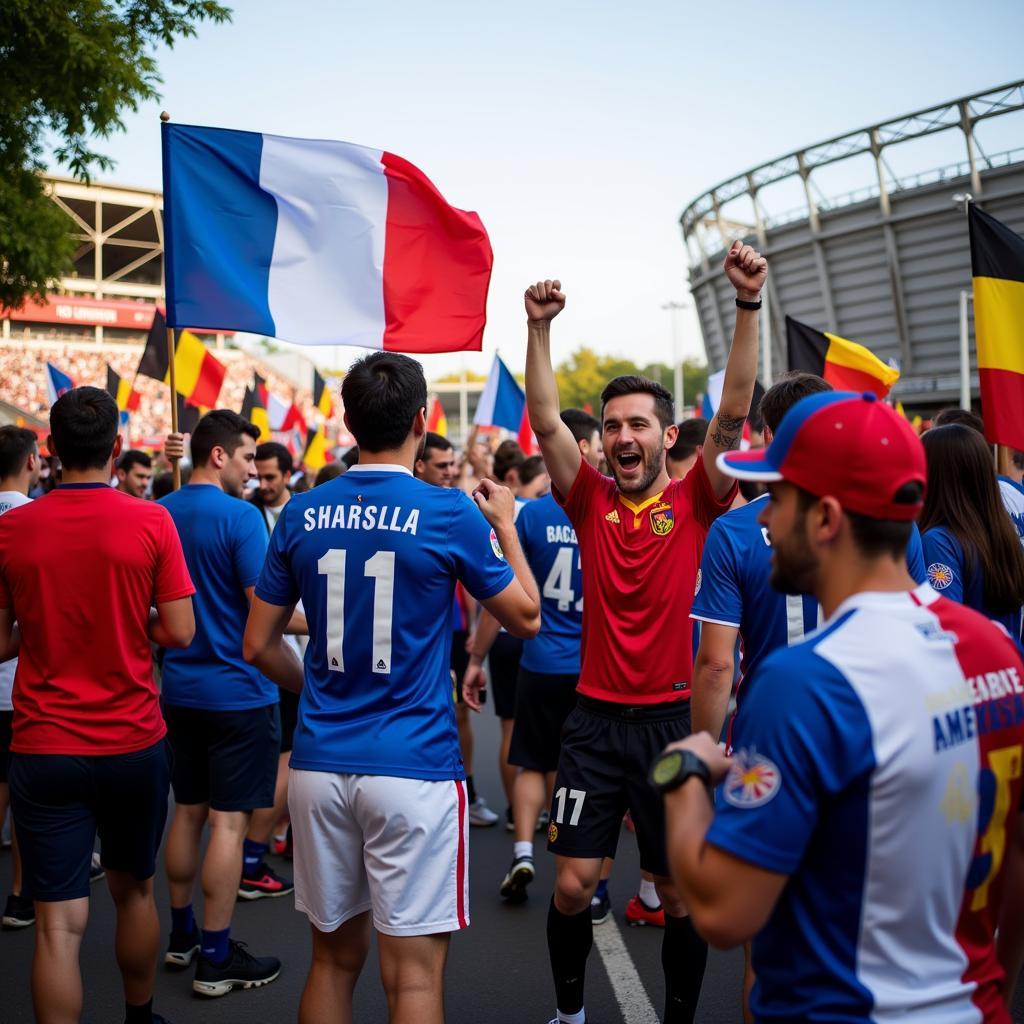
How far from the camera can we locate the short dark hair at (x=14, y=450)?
17.4ft

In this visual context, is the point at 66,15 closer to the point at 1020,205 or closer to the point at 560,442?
the point at 560,442

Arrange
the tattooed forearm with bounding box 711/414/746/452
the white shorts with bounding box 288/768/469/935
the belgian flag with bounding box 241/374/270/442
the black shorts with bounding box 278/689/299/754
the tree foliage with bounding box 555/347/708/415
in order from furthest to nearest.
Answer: the tree foliage with bounding box 555/347/708/415 < the belgian flag with bounding box 241/374/270/442 < the black shorts with bounding box 278/689/299/754 < the tattooed forearm with bounding box 711/414/746/452 < the white shorts with bounding box 288/768/469/935

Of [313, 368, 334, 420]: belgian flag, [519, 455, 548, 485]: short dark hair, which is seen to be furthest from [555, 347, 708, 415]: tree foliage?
[519, 455, 548, 485]: short dark hair

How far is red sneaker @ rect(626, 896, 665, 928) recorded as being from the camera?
17.0 feet

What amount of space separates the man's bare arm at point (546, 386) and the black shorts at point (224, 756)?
6.02 ft

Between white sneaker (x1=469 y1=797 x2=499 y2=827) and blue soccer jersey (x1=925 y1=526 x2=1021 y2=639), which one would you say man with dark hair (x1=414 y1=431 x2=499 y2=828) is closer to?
white sneaker (x1=469 y1=797 x2=499 y2=827)

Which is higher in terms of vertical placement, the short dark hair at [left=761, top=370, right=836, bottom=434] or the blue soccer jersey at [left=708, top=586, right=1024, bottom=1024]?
the short dark hair at [left=761, top=370, right=836, bottom=434]

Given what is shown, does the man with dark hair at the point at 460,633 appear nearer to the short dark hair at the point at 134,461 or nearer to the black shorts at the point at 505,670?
the black shorts at the point at 505,670

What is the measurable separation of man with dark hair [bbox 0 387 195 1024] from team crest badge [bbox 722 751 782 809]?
98.4 inches

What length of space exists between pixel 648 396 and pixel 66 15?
9.18 m

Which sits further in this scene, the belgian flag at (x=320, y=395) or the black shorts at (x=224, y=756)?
the belgian flag at (x=320, y=395)

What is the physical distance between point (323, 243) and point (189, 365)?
6.00 metres

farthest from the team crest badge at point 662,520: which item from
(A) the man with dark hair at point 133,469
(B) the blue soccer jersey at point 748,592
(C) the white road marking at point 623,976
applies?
(A) the man with dark hair at point 133,469

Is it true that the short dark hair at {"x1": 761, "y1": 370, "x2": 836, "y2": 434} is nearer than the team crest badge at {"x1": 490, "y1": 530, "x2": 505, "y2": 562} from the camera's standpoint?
No
